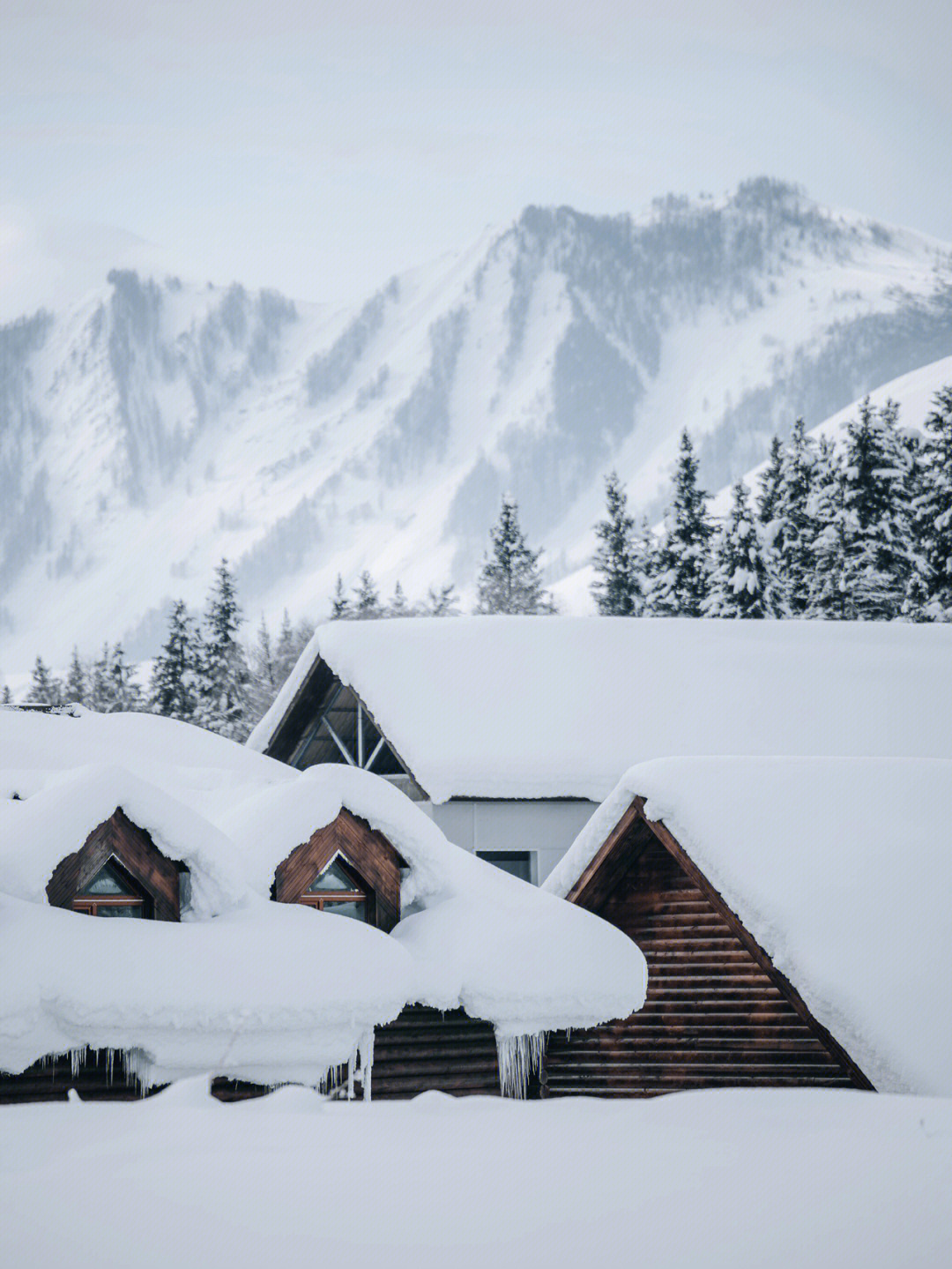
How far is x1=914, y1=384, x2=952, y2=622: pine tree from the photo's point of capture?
39969 mm

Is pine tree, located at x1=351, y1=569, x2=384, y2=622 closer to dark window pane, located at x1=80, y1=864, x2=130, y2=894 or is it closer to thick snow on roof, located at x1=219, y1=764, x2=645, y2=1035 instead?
thick snow on roof, located at x1=219, y1=764, x2=645, y2=1035

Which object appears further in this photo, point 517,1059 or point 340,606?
point 340,606

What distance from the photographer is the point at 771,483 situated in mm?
53594

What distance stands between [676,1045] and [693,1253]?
938cm

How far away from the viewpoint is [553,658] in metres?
26.5

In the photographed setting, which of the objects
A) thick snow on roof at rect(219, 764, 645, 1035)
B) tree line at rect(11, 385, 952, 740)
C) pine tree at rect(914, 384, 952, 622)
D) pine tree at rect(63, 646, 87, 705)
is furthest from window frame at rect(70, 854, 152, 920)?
pine tree at rect(63, 646, 87, 705)

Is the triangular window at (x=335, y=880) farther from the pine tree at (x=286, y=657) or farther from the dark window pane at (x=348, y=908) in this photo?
the pine tree at (x=286, y=657)

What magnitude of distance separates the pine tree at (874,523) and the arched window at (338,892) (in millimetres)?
31303

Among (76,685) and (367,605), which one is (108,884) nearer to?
(367,605)

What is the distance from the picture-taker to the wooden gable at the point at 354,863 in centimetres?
1406

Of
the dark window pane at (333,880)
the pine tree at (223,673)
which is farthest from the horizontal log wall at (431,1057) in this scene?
the pine tree at (223,673)

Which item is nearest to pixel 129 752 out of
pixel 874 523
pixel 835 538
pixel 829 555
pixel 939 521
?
pixel 939 521

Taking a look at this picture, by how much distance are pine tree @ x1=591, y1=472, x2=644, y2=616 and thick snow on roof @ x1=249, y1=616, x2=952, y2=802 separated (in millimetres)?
29679

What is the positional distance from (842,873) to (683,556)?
3827 centimetres
